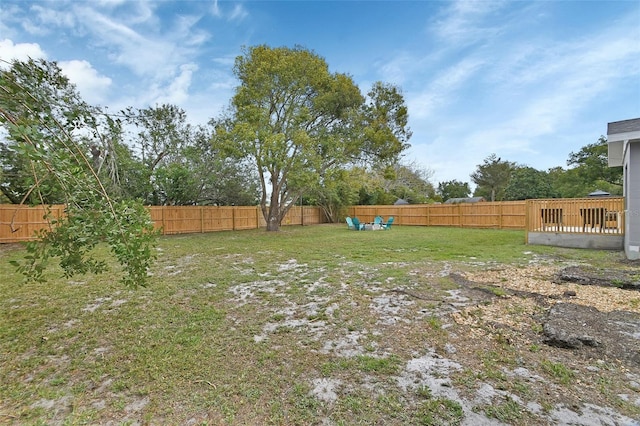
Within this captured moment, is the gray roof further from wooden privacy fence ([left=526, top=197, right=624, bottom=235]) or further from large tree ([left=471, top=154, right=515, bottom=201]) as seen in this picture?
large tree ([left=471, top=154, right=515, bottom=201])

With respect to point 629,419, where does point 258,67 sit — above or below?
above

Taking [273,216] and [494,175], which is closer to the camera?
[273,216]

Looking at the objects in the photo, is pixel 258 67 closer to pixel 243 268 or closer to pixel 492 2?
pixel 492 2

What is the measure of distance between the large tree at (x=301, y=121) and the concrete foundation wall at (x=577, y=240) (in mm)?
6868

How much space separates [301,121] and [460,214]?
35.0 feet

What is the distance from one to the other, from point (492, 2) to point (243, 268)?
28.0 feet

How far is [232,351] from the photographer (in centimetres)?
274

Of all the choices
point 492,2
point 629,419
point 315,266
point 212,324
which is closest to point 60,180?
point 212,324

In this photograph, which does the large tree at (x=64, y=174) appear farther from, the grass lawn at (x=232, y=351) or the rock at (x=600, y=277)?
the rock at (x=600, y=277)

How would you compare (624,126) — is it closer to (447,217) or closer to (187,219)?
(447,217)

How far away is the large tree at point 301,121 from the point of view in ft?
39.4

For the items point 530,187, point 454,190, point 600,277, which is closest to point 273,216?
point 600,277

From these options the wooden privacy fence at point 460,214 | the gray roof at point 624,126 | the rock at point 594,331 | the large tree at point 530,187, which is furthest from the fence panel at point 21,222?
the large tree at point 530,187

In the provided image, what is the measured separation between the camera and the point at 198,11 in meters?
7.52
